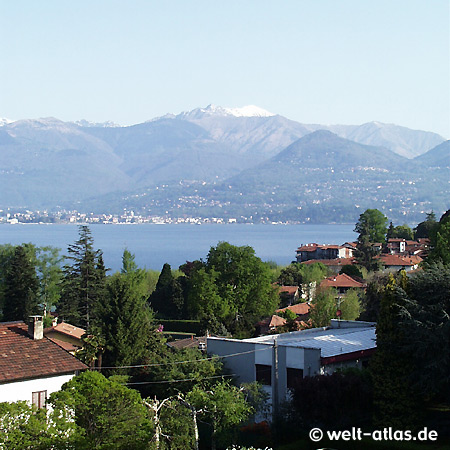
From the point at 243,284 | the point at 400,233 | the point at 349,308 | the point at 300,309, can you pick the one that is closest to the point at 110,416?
the point at 243,284

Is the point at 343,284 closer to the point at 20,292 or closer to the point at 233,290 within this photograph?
the point at 233,290

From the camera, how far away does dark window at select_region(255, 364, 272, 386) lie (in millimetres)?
28500

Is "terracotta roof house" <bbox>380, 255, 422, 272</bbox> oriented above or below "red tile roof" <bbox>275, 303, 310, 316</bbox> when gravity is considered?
above

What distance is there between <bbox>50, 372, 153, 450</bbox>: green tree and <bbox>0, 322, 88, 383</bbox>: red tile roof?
319 centimetres

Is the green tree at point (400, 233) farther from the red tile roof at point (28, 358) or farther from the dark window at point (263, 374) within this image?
the red tile roof at point (28, 358)

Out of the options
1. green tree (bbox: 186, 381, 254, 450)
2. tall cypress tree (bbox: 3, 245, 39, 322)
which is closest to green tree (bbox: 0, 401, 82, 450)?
green tree (bbox: 186, 381, 254, 450)

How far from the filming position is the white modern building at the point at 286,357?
27484 mm

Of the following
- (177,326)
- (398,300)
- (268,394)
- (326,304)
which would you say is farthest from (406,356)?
(177,326)

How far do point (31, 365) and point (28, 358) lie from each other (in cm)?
48

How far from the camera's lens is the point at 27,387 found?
74.6 ft

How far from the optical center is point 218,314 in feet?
159

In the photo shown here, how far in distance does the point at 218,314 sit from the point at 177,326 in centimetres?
864

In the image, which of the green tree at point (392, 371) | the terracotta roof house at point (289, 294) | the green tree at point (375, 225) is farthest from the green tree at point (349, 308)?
the green tree at point (375, 225)

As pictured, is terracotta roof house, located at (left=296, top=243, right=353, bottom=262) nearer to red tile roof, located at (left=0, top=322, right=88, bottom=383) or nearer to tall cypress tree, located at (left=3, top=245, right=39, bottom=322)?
tall cypress tree, located at (left=3, top=245, right=39, bottom=322)
